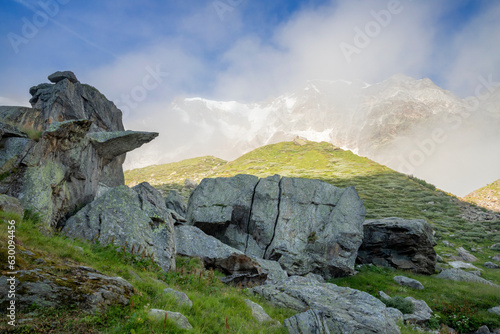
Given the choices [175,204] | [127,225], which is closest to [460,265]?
[175,204]

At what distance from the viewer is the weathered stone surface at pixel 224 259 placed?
18.0 m

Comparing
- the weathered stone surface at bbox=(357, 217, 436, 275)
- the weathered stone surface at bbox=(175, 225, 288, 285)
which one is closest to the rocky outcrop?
the weathered stone surface at bbox=(175, 225, 288, 285)

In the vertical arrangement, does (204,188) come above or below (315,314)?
above

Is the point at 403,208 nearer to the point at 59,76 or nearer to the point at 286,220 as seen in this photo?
the point at 286,220

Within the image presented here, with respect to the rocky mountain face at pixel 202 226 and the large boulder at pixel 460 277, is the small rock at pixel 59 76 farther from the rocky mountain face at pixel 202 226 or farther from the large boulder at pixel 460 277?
the large boulder at pixel 460 277

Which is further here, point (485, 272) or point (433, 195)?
point (433, 195)

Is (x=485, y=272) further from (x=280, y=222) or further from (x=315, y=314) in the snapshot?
(x=315, y=314)

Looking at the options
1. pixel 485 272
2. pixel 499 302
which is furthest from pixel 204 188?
pixel 485 272

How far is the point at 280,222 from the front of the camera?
1064 inches

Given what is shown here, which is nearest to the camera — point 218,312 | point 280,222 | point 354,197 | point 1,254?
point 1,254

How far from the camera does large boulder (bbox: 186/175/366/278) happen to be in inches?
974

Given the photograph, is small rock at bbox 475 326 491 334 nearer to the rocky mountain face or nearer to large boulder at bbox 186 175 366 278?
the rocky mountain face

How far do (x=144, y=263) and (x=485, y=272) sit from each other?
125 ft

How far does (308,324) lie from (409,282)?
19952 millimetres
